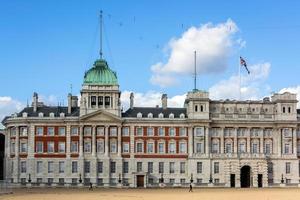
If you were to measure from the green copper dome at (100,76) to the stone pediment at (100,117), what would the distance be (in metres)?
6.06

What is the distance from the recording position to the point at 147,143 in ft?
470

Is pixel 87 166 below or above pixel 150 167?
above

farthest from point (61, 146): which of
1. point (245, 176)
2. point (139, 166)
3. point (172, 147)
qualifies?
point (245, 176)

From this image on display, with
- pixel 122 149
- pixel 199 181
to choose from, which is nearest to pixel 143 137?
pixel 122 149

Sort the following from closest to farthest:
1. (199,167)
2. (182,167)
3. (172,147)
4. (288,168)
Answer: (199,167), (182,167), (172,147), (288,168)

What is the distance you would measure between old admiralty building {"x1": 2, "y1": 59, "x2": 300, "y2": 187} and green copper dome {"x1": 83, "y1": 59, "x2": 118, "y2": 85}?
0.65ft

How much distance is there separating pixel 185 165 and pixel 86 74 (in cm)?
2685

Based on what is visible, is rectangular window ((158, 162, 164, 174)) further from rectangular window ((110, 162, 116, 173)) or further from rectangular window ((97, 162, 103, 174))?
rectangular window ((97, 162, 103, 174))

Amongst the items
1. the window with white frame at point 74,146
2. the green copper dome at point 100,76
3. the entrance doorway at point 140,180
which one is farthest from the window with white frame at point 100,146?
the green copper dome at point 100,76

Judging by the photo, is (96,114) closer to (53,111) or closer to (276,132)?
(53,111)

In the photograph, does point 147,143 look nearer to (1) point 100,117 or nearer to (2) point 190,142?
(2) point 190,142

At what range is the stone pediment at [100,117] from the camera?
142 m

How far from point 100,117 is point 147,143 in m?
10.6

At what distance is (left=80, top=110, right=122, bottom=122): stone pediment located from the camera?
5571 inches
